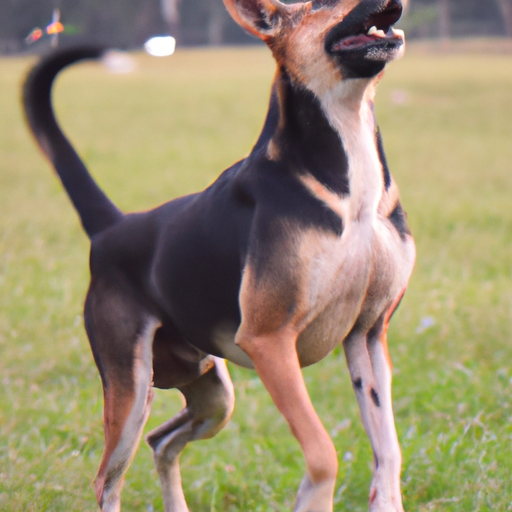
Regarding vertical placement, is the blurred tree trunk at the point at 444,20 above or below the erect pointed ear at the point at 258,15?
below

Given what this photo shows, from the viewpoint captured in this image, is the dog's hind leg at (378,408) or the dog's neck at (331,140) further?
the dog's hind leg at (378,408)

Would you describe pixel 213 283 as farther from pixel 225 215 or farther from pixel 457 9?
pixel 457 9

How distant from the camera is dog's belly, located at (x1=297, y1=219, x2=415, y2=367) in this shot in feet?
8.41

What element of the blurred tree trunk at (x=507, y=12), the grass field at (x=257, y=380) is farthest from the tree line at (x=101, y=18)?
the blurred tree trunk at (x=507, y=12)

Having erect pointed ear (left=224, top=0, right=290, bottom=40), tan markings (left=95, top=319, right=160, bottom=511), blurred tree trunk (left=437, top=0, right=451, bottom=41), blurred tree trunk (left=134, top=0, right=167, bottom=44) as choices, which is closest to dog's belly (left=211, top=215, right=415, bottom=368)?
tan markings (left=95, top=319, right=160, bottom=511)

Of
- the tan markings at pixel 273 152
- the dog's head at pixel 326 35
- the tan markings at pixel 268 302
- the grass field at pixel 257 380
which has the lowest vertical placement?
the grass field at pixel 257 380

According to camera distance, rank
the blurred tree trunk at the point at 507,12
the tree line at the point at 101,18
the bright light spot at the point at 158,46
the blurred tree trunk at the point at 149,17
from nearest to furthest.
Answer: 1. the bright light spot at the point at 158,46
2. the tree line at the point at 101,18
3. the blurred tree trunk at the point at 149,17
4. the blurred tree trunk at the point at 507,12

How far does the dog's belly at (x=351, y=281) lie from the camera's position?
101 inches

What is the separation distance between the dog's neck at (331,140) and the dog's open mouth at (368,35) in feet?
0.37

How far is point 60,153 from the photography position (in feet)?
11.2

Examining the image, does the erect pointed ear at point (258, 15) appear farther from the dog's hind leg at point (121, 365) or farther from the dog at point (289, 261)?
the dog's hind leg at point (121, 365)

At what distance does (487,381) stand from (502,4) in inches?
1114

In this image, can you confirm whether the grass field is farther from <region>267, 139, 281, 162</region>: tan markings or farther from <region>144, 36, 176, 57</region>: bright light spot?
<region>267, 139, 281, 162</region>: tan markings

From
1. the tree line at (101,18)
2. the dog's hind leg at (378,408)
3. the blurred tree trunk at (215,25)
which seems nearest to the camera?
the dog's hind leg at (378,408)
